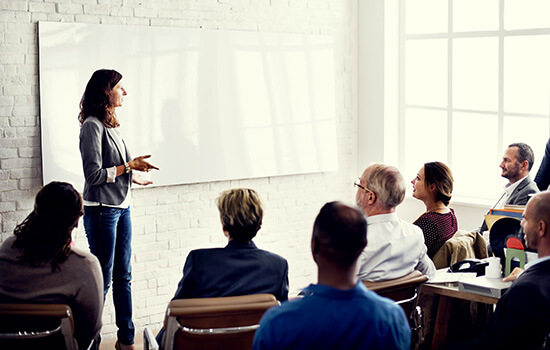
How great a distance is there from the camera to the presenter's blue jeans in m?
4.65

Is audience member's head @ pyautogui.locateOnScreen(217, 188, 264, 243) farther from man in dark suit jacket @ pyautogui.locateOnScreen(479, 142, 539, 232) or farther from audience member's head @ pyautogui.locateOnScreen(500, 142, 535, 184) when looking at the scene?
audience member's head @ pyautogui.locateOnScreen(500, 142, 535, 184)

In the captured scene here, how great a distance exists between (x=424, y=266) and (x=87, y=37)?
9.47 ft

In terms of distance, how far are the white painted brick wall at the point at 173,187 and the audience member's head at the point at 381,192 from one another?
7.62 feet

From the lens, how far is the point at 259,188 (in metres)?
6.37

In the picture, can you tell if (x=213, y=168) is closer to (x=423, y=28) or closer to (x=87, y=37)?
(x=87, y=37)

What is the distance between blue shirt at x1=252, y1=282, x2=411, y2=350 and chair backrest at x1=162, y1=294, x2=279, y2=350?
0.63 metres

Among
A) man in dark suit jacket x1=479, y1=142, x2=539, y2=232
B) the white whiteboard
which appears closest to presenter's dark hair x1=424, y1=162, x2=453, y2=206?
man in dark suit jacket x1=479, y1=142, x2=539, y2=232

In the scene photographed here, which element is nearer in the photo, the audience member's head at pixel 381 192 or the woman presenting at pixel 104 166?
the audience member's head at pixel 381 192

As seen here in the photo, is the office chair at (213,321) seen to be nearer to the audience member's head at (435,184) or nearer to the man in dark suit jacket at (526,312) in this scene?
the man in dark suit jacket at (526,312)

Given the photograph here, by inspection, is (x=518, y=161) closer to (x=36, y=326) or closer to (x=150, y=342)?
(x=150, y=342)

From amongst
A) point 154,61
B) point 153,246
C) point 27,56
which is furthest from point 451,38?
point 27,56

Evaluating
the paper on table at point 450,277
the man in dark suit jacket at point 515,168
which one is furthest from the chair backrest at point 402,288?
the man in dark suit jacket at point 515,168

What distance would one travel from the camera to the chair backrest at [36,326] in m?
2.88

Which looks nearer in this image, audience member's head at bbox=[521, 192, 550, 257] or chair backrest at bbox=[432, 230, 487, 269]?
audience member's head at bbox=[521, 192, 550, 257]
